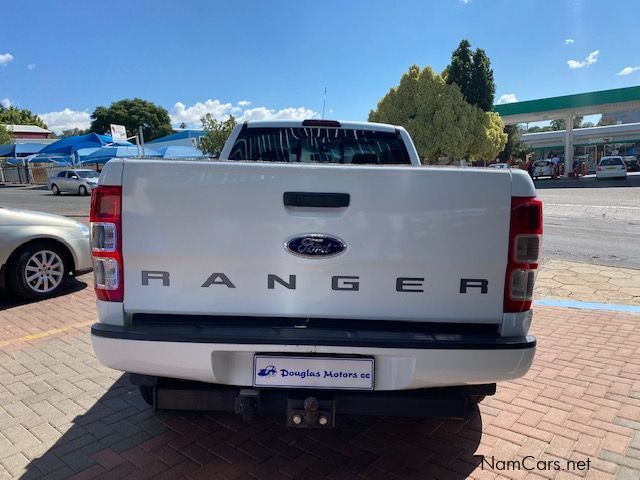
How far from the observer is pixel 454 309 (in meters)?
2.32

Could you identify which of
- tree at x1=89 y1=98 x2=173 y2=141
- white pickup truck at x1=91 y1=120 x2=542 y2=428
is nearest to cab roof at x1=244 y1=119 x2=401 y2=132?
white pickup truck at x1=91 y1=120 x2=542 y2=428

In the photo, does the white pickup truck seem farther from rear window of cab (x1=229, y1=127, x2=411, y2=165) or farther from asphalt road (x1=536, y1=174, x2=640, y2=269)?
asphalt road (x1=536, y1=174, x2=640, y2=269)

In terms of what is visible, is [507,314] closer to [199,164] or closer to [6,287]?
[199,164]

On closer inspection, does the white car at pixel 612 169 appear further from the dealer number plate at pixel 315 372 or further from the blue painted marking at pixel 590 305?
the dealer number plate at pixel 315 372

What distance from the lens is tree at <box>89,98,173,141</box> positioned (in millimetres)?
66125

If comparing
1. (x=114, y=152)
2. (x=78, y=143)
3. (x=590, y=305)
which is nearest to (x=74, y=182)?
(x=78, y=143)

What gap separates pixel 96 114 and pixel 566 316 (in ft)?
241

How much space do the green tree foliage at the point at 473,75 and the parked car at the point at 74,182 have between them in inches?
873

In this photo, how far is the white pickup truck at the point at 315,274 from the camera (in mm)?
2252

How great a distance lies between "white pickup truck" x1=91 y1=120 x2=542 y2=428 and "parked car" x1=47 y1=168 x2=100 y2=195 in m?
29.2

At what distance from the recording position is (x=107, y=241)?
2.30 meters

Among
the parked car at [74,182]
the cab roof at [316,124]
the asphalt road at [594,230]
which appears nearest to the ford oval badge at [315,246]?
the cab roof at [316,124]

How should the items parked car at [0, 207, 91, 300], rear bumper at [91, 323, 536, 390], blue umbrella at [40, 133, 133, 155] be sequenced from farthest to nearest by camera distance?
blue umbrella at [40, 133, 133, 155], parked car at [0, 207, 91, 300], rear bumper at [91, 323, 536, 390]

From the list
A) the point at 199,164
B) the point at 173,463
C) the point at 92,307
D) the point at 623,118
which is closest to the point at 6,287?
the point at 92,307
